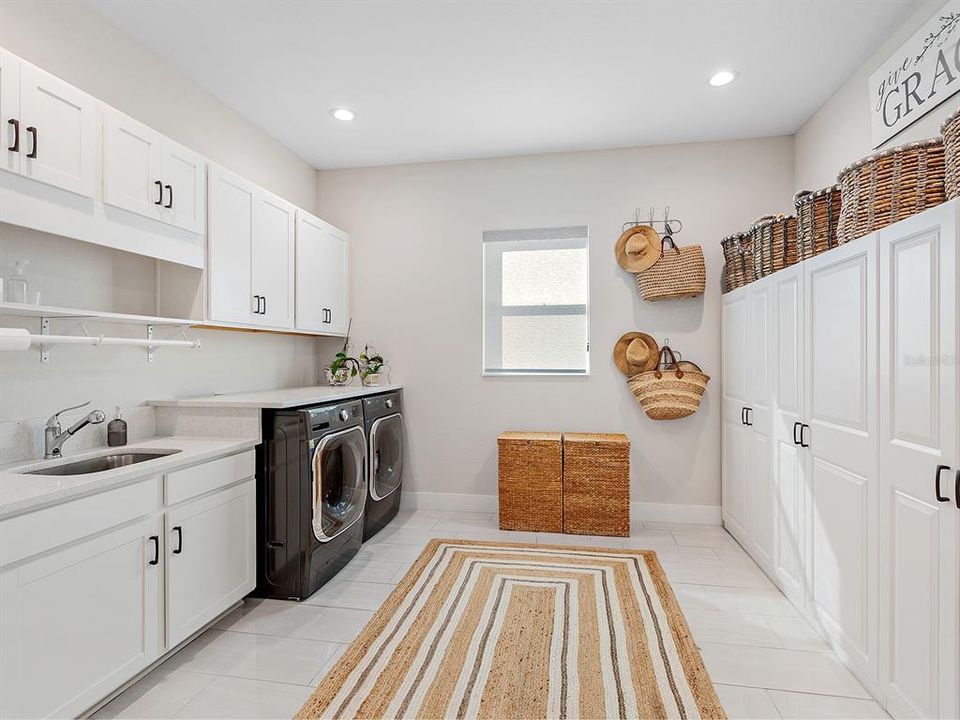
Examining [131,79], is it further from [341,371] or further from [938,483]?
[938,483]

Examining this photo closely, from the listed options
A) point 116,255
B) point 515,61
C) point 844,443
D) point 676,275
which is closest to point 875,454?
point 844,443

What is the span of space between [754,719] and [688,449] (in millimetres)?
2216

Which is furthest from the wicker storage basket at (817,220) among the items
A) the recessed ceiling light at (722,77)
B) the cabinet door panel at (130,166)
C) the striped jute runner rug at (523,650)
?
the cabinet door panel at (130,166)

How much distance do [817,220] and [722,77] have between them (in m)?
1.06

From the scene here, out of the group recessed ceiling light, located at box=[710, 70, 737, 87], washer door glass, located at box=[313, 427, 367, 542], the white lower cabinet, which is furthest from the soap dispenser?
recessed ceiling light, located at box=[710, 70, 737, 87]

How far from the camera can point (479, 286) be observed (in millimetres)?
4074

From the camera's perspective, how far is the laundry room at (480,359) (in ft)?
5.68

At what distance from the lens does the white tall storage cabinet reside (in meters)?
1.48

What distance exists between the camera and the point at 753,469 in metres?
3.08

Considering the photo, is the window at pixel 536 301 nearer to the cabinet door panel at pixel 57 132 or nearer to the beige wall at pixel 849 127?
the beige wall at pixel 849 127

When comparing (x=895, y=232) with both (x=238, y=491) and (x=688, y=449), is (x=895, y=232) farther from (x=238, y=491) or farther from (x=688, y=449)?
(x=238, y=491)

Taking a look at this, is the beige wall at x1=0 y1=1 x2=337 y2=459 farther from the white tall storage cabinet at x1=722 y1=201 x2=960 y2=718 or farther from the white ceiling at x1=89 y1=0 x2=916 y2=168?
the white tall storage cabinet at x1=722 y1=201 x2=960 y2=718

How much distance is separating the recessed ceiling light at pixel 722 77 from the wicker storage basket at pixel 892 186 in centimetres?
113

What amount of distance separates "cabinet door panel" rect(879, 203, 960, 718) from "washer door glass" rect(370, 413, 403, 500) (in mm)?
2662
